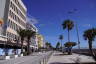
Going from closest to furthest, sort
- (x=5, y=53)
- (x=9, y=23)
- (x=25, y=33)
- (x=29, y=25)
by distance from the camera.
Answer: (x=5, y=53) < (x=9, y=23) < (x=25, y=33) < (x=29, y=25)

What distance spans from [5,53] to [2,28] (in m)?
10.8

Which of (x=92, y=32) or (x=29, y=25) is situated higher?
(x=29, y=25)

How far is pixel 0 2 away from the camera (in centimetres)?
5525

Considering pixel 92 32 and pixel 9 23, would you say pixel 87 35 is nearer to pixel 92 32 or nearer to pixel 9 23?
pixel 92 32

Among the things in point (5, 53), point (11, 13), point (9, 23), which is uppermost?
point (11, 13)

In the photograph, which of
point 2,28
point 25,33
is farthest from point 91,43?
point 2,28

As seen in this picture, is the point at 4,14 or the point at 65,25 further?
the point at 65,25

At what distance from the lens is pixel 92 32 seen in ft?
157

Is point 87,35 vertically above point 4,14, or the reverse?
point 4,14

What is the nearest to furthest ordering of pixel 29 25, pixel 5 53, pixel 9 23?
pixel 5 53
pixel 9 23
pixel 29 25

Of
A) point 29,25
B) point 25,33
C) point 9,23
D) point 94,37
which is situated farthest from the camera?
point 29,25

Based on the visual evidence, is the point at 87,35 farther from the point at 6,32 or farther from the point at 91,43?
the point at 6,32

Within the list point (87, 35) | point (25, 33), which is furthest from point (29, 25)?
point (87, 35)

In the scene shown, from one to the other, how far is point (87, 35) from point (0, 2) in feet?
93.5
